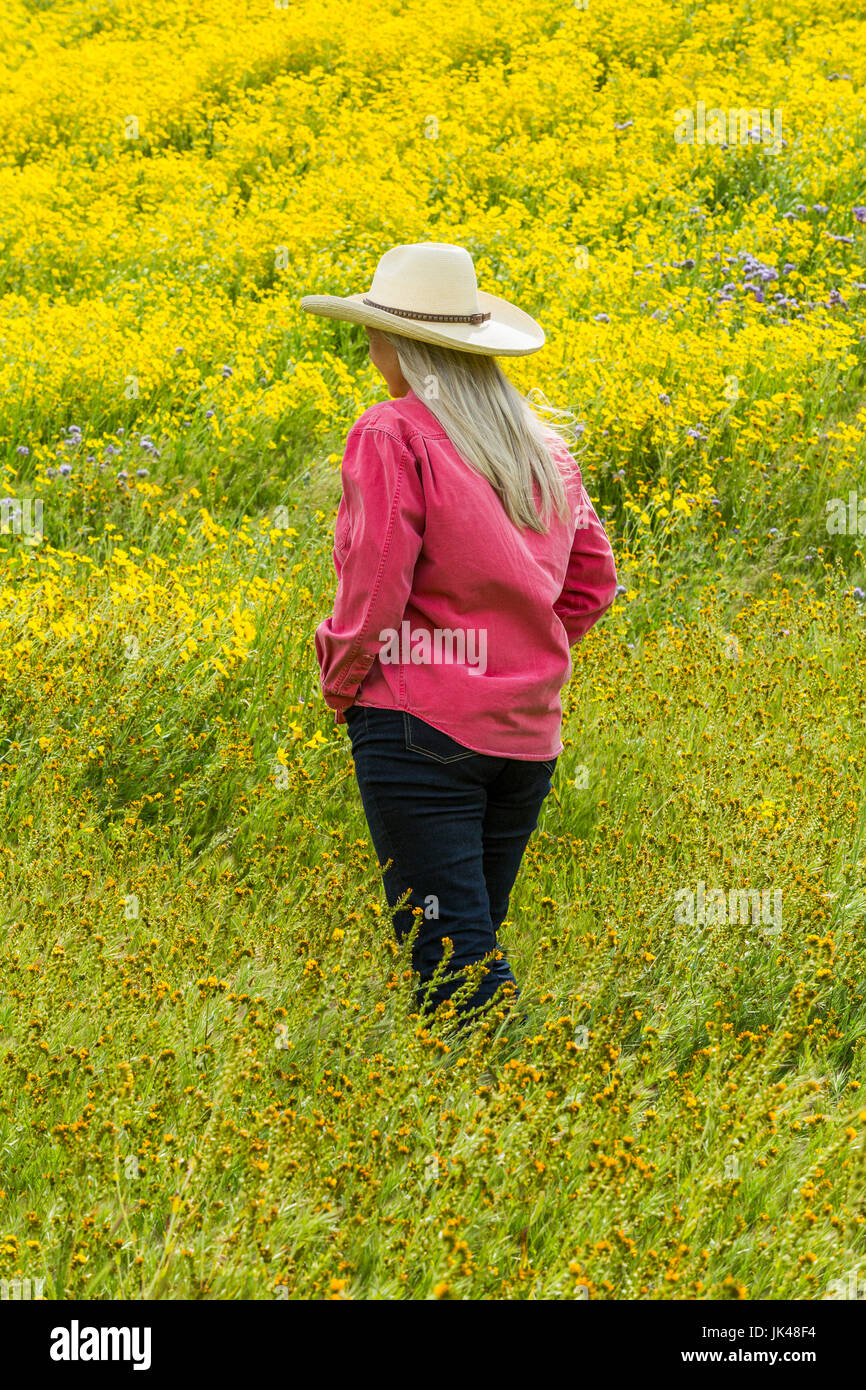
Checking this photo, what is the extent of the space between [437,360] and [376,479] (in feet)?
1.17

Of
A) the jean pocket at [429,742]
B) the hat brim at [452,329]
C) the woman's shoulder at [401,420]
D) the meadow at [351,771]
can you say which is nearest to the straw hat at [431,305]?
the hat brim at [452,329]

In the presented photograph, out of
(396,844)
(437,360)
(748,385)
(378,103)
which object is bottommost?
(396,844)

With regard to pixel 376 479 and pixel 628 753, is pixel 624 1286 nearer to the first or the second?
pixel 376 479

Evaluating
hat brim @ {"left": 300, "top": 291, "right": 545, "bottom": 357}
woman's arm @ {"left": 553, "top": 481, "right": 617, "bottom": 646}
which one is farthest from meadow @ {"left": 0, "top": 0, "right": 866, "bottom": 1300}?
woman's arm @ {"left": 553, "top": 481, "right": 617, "bottom": 646}

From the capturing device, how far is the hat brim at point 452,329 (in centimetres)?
262

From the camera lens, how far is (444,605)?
2.63 m

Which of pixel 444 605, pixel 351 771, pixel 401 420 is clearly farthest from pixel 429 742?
pixel 351 771

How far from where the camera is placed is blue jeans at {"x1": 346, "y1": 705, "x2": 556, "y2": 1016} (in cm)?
263

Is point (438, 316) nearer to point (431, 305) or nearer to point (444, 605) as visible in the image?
point (431, 305)

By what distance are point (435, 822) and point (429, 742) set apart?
7.2 inches

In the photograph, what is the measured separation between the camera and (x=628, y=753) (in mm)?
4254

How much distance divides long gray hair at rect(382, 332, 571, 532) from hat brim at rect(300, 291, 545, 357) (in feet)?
0.13

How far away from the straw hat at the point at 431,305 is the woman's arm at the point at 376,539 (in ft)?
0.90

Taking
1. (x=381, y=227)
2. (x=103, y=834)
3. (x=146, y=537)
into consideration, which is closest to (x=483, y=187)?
(x=381, y=227)
